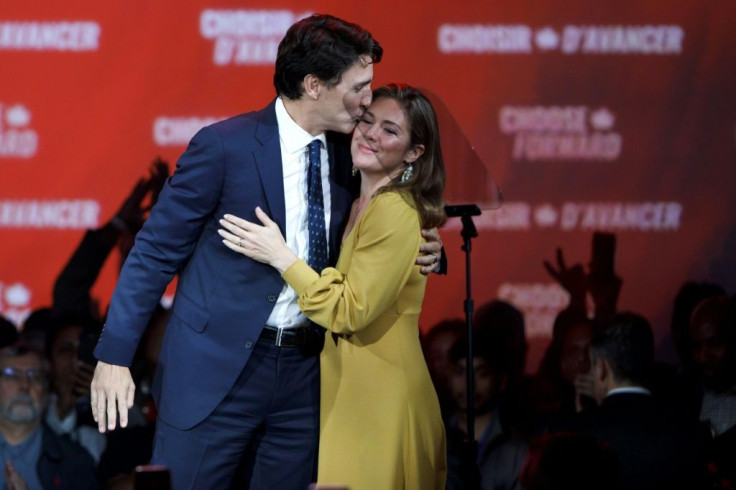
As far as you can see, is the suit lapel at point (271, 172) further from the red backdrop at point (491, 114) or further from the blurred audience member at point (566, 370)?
the blurred audience member at point (566, 370)

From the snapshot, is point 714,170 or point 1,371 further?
point 714,170

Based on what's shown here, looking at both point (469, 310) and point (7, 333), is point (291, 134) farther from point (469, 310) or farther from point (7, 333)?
point (7, 333)

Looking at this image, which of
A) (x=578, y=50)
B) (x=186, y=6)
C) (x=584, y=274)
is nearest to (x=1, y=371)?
(x=186, y=6)

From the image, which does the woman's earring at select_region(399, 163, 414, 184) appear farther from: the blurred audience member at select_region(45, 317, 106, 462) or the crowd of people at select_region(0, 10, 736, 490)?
the blurred audience member at select_region(45, 317, 106, 462)

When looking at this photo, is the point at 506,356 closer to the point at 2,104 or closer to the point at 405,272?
the point at 405,272

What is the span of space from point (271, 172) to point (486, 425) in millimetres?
1946

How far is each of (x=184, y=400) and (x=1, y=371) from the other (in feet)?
6.04

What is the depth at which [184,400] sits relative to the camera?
9.21 feet

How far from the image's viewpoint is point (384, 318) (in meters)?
2.96

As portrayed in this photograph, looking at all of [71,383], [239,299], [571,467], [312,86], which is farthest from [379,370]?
[71,383]

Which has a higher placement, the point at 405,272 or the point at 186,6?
the point at 186,6

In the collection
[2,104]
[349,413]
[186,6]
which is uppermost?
[186,6]

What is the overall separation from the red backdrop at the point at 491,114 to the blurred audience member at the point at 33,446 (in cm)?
47

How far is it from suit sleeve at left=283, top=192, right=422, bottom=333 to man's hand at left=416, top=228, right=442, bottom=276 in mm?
62
